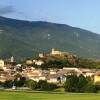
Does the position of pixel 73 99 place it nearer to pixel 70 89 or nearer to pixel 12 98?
pixel 12 98

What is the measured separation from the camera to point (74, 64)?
166 meters

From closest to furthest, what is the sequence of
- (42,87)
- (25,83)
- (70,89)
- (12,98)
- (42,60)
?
(12,98) → (70,89) → (42,87) → (25,83) → (42,60)

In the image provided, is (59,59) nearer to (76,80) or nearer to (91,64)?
(91,64)

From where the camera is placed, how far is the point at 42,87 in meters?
90.3

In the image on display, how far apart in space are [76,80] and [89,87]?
458 cm

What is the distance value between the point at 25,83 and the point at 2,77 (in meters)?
26.6

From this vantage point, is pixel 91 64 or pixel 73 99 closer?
pixel 73 99

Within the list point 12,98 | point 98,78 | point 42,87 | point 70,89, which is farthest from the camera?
point 98,78

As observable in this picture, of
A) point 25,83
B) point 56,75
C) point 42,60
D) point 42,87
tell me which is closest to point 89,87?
point 42,87

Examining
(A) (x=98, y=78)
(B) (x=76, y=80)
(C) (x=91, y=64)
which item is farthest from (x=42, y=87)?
(C) (x=91, y=64)

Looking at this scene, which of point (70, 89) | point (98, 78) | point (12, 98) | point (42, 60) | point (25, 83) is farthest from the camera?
point (42, 60)

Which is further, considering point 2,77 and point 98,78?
point 2,77

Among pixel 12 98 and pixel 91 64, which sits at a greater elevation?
pixel 91 64

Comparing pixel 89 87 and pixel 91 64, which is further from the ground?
pixel 91 64
